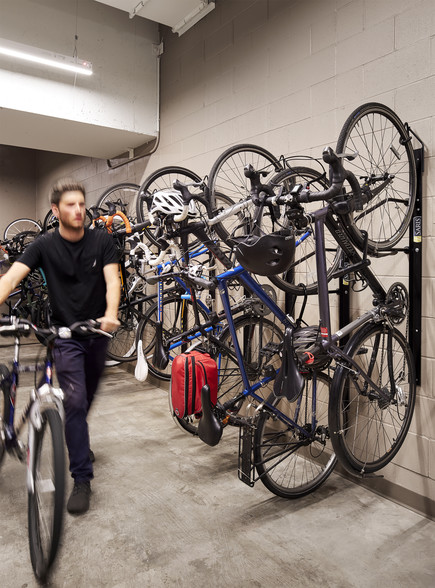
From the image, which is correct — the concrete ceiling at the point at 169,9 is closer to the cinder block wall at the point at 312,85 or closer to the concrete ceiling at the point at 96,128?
the concrete ceiling at the point at 96,128

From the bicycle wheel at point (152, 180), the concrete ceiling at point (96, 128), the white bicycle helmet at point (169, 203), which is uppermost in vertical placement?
the concrete ceiling at point (96, 128)

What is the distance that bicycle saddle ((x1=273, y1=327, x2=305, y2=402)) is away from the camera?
1.77m

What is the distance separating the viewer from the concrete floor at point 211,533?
1.68m

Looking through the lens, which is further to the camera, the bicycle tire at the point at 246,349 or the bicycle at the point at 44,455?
the bicycle tire at the point at 246,349

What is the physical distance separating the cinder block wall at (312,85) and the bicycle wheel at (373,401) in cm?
12

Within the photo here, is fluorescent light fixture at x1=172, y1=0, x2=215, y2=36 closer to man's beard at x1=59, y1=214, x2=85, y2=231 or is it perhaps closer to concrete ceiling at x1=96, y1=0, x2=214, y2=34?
concrete ceiling at x1=96, y1=0, x2=214, y2=34

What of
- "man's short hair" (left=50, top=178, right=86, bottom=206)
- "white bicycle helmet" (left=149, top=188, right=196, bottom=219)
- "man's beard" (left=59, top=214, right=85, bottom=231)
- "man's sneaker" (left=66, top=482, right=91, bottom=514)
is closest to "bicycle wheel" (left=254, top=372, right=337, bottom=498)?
"man's sneaker" (left=66, top=482, right=91, bottom=514)

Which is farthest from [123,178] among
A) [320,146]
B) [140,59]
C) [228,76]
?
[320,146]

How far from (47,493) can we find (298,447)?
1.26 metres

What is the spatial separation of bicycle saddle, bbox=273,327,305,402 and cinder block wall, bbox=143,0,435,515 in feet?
2.80

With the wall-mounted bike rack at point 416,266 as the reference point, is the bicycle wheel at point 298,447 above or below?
below

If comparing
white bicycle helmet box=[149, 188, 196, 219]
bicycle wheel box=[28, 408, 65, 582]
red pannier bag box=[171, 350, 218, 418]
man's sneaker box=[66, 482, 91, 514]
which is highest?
white bicycle helmet box=[149, 188, 196, 219]

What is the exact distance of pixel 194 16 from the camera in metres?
3.47

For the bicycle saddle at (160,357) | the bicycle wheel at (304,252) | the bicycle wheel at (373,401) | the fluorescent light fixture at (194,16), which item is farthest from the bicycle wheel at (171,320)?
the fluorescent light fixture at (194,16)
